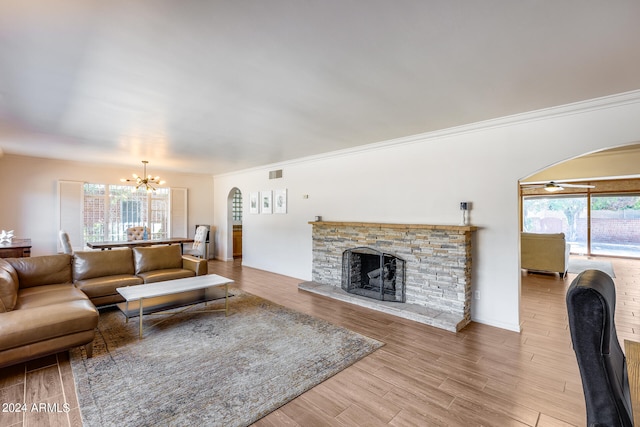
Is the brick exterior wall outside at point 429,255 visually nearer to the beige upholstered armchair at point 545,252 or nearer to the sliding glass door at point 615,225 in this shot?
the beige upholstered armchair at point 545,252

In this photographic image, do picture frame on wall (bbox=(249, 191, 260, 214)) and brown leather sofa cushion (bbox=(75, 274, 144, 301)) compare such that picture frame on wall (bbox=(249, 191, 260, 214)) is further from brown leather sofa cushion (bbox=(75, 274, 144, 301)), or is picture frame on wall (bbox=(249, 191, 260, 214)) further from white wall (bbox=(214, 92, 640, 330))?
brown leather sofa cushion (bbox=(75, 274, 144, 301))

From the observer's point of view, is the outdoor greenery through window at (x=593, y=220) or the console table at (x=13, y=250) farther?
the outdoor greenery through window at (x=593, y=220)

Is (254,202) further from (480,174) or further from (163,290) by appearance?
(480,174)

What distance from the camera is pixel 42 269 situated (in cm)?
394

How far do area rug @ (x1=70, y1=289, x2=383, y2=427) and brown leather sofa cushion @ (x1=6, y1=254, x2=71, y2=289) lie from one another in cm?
82

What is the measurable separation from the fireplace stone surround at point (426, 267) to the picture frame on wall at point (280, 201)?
72.9 inches

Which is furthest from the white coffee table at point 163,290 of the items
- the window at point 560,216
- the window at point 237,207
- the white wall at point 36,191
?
the window at point 560,216

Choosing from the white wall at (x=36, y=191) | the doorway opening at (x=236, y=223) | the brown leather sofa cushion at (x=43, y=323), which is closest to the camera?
the brown leather sofa cushion at (x=43, y=323)

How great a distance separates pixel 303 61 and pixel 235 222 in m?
7.70

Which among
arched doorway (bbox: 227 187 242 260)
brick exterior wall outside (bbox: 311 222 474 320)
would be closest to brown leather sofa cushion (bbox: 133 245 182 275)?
brick exterior wall outside (bbox: 311 222 474 320)

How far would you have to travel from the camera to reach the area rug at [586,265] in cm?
706

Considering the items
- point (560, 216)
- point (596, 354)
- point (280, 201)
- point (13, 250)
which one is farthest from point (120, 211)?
point (560, 216)

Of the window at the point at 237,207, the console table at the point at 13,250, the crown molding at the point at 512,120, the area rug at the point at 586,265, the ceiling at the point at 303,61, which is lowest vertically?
the area rug at the point at 586,265

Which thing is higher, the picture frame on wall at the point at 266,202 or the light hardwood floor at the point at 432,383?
the picture frame on wall at the point at 266,202
